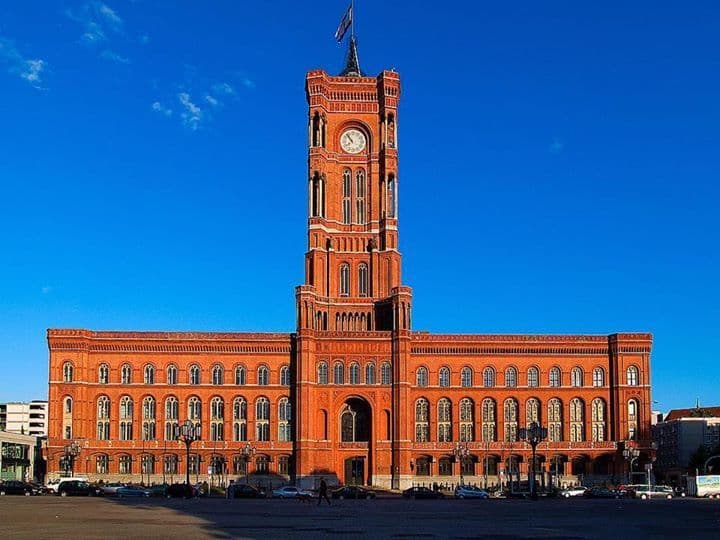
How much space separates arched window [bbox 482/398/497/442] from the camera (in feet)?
385

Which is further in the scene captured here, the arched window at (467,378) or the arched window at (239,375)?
the arched window at (467,378)

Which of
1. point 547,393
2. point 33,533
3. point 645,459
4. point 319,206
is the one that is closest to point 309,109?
point 319,206

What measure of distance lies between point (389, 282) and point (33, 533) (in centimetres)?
8551

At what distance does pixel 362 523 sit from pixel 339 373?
2675 inches

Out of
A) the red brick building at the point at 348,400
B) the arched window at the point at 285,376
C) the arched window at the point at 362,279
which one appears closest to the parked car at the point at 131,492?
the red brick building at the point at 348,400

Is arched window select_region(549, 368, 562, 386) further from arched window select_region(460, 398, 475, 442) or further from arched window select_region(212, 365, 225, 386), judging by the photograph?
arched window select_region(212, 365, 225, 386)

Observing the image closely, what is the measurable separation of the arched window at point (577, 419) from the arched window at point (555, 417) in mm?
1261

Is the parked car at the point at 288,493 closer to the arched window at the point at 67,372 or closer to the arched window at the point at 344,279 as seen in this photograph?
the arched window at the point at 67,372

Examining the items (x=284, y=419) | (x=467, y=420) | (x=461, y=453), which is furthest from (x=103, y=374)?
(x=467, y=420)

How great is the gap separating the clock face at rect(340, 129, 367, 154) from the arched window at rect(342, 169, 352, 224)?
109 inches

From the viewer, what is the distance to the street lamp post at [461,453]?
114 metres

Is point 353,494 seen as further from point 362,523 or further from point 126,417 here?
point 362,523

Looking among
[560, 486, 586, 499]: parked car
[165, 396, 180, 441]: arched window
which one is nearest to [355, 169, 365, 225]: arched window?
[165, 396, 180, 441]: arched window

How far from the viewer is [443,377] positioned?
117 m
